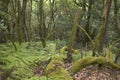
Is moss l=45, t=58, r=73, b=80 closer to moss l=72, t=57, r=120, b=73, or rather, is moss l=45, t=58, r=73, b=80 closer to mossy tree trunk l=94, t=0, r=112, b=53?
moss l=72, t=57, r=120, b=73

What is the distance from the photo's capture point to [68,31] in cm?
2319

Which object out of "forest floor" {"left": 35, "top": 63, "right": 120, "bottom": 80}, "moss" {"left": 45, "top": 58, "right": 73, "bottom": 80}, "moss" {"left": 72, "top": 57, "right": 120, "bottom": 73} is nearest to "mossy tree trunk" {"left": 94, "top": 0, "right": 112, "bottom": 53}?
"moss" {"left": 72, "top": 57, "right": 120, "bottom": 73}

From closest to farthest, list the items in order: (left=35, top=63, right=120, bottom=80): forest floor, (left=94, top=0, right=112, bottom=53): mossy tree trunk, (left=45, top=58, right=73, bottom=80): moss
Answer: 1. (left=45, top=58, right=73, bottom=80): moss
2. (left=35, top=63, right=120, bottom=80): forest floor
3. (left=94, top=0, right=112, bottom=53): mossy tree trunk

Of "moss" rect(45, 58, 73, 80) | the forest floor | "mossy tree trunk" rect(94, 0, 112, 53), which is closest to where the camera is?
"moss" rect(45, 58, 73, 80)

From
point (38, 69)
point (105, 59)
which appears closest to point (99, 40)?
point (105, 59)

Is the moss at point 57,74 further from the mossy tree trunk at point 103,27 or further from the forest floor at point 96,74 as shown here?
the mossy tree trunk at point 103,27

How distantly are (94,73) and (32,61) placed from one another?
21.3 ft

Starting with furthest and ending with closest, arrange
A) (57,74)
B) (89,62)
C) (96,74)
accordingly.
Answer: (89,62) → (96,74) → (57,74)

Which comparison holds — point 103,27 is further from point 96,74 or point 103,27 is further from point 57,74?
point 57,74

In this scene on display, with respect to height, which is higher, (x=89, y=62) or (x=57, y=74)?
(x=57, y=74)

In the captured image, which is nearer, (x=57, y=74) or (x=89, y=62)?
(x=57, y=74)

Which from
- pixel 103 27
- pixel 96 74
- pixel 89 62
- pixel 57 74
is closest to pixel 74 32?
pixel 103 27

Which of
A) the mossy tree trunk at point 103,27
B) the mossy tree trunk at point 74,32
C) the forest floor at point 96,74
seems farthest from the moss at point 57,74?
the mossy tree trunk at point 103,27

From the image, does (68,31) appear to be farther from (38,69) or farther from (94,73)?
(38,69)
